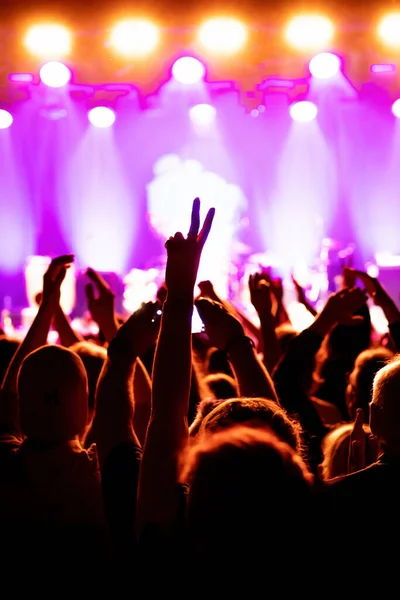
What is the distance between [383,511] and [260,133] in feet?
27.8

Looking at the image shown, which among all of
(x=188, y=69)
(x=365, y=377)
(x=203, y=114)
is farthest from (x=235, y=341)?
(x=203, y=114)

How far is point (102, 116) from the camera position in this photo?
951 centimetres

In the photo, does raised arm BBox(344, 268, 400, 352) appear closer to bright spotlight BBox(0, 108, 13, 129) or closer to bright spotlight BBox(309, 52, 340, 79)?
bright spotlight BBox(309, 52, 340, 79)

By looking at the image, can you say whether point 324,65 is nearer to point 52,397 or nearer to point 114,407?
point 114,407

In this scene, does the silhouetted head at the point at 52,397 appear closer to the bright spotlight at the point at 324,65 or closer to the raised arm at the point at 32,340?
the raised arm at the point at 32,340

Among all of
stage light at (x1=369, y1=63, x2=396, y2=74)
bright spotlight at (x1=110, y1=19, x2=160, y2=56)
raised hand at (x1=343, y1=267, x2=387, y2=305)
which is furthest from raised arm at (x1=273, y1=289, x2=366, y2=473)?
stage light at (x1=369, y1=63, x2=396, y2=74)

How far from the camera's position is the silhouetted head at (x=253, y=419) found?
1.39 metres

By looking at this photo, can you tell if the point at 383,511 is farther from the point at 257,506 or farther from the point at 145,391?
the point at 145,391

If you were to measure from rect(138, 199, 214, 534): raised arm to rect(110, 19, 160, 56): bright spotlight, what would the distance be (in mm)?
6030

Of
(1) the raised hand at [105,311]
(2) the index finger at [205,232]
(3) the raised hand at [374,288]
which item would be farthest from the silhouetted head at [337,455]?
(1) the raised hand at [105,311]

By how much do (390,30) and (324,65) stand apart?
1.24 m

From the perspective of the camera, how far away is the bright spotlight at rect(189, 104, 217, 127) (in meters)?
9.36

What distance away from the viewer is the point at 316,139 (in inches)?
374

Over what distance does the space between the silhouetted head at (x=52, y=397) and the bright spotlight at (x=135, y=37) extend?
607 centimetres
